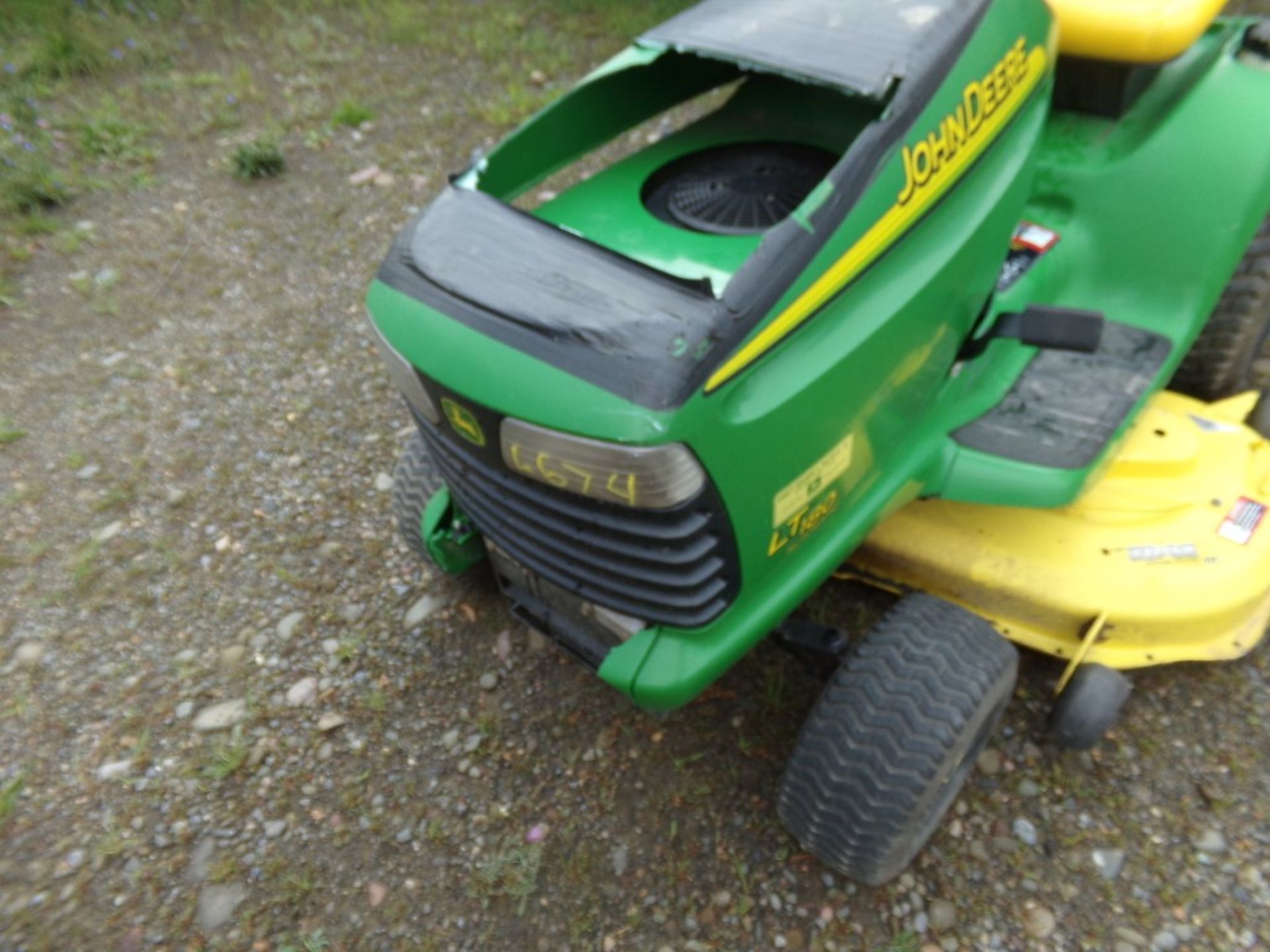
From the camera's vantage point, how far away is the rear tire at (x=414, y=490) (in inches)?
78.2

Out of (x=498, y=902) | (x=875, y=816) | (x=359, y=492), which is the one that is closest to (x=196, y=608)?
(x=359, y=492)

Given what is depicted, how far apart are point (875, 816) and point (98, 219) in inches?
128

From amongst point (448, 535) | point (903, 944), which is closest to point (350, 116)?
point (448, 535)

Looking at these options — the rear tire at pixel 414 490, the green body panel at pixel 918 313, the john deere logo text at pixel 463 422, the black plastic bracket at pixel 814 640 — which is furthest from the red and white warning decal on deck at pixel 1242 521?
the rear tire at pixel 414 490

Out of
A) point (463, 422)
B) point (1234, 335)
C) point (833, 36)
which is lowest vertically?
point (1234, 335)

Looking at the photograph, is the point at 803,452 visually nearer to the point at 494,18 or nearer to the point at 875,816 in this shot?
the point at 875,816

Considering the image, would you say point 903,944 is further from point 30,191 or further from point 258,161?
point 30,191

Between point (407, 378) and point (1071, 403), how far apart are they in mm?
1232

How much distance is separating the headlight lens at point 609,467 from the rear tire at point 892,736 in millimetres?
511

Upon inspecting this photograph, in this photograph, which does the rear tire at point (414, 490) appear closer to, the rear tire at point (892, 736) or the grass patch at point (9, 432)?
the rear tire at point (892, 736)

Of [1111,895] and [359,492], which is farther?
[359,492]

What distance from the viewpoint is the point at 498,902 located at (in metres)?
1.73

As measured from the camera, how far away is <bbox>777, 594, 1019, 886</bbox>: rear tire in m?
1.50

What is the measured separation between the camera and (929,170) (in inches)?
56.2
